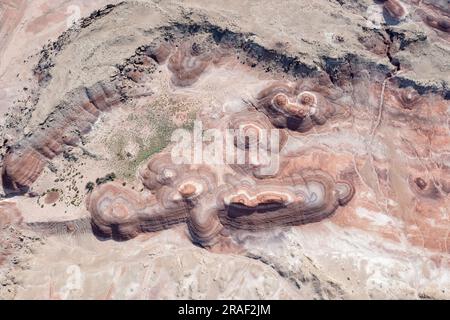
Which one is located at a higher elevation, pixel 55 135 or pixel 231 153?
pixel 55 135

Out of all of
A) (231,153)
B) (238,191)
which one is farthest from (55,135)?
(238,191)

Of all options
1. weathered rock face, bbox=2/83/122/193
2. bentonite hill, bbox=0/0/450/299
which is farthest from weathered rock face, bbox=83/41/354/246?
weathered rock face, bbox=2/83/122/193

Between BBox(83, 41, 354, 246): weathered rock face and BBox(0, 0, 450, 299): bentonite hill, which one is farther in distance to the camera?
BBox(83, 41, 354, 246): weathered rock face

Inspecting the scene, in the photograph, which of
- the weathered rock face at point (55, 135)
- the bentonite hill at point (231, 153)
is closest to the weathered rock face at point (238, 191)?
the bentonite hill at point (231, 153)

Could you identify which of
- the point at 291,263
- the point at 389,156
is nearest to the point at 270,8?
the point at 389,156

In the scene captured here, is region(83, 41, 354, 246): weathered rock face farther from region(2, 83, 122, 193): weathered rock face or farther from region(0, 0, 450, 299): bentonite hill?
region(2, 83, 122, 193): weathered rock face

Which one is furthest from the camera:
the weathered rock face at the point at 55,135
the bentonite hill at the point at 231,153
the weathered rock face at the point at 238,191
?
the weathered rock face at the point at 55,135

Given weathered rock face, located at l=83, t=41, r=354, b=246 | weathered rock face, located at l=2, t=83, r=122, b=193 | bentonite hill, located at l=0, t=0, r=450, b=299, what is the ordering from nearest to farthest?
bentonite hill, located at l=0, t=0, r=450, b=299 < weathered rock face, located at l=83, t=41, r=354, b=246 < weathered rock face, located at l=2, t=83, r=122, b=193

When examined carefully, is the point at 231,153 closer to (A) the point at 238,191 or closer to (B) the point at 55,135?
(A) the point at 238,191

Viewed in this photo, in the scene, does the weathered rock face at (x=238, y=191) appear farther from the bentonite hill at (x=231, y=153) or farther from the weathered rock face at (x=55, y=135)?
the weathered rock face at (x=55, y=135)
